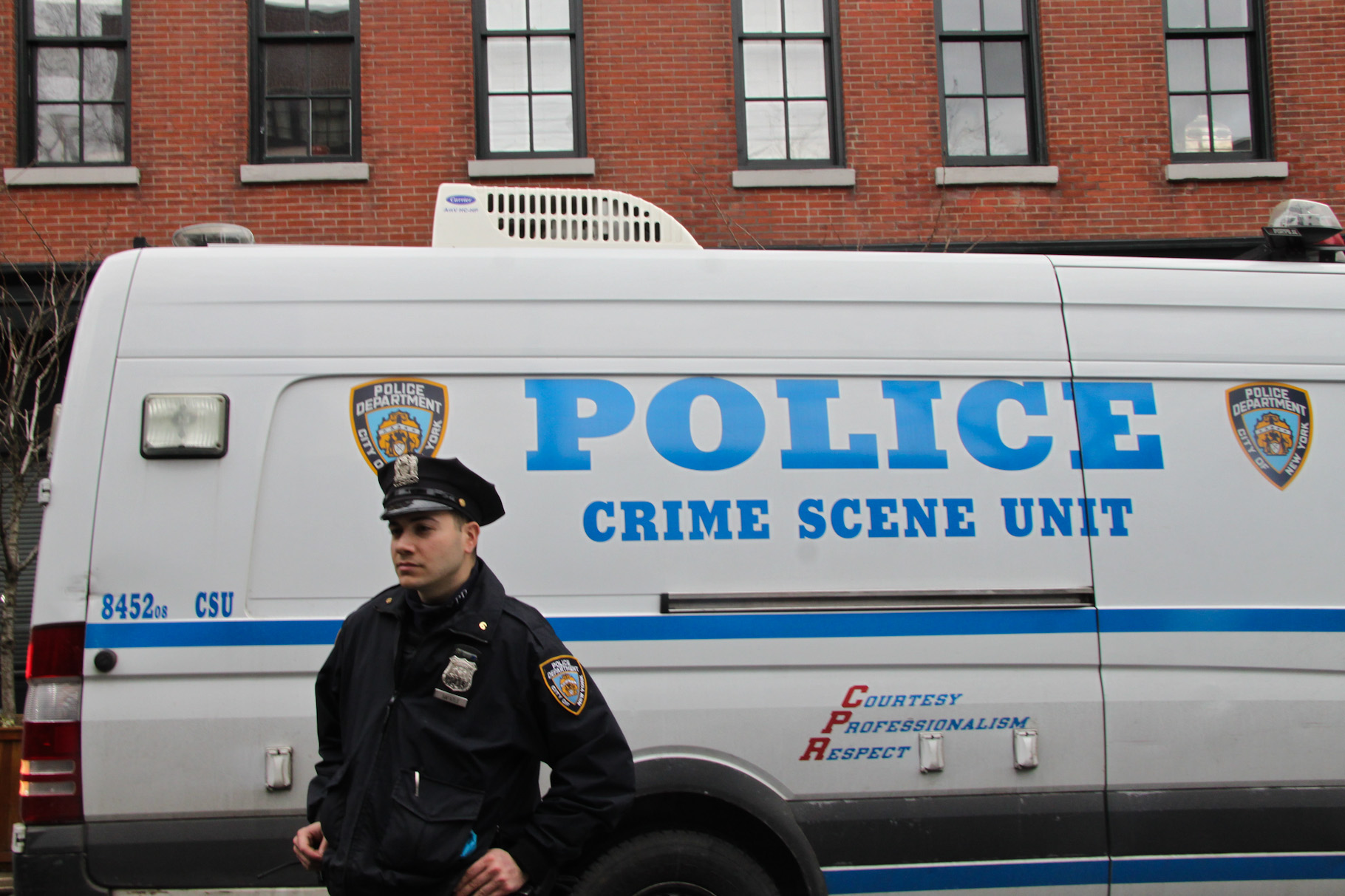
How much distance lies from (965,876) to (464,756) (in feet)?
6.76

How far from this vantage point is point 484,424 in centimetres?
336

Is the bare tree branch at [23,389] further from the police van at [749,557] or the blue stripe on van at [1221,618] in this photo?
the blue stripe on van at [1221,618]

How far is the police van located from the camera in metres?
3.18

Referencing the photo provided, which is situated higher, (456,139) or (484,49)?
(484,49)

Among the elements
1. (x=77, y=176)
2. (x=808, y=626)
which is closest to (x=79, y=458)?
(x=808, y=626)

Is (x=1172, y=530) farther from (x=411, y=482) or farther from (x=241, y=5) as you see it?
(x=241, y=5)

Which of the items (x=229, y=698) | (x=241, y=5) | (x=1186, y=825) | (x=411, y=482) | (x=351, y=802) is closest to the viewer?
(x=351, y=802)

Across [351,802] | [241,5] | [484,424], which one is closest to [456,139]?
[241,5]

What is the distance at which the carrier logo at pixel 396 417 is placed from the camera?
131 inches

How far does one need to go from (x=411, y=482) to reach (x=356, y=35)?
8178 millimetres

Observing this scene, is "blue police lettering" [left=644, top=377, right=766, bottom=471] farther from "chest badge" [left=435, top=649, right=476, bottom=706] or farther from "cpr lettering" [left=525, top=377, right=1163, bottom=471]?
"chest badge" [left=435, top=649, right=476, bottom=706]

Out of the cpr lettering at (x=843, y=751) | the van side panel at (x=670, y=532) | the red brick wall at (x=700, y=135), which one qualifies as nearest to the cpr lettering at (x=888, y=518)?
the van side panel at (x=670, y=532)

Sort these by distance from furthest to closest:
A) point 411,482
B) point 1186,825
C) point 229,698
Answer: point 1186,825 < point 229,698 < point 411,482

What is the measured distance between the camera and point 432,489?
2258mm
